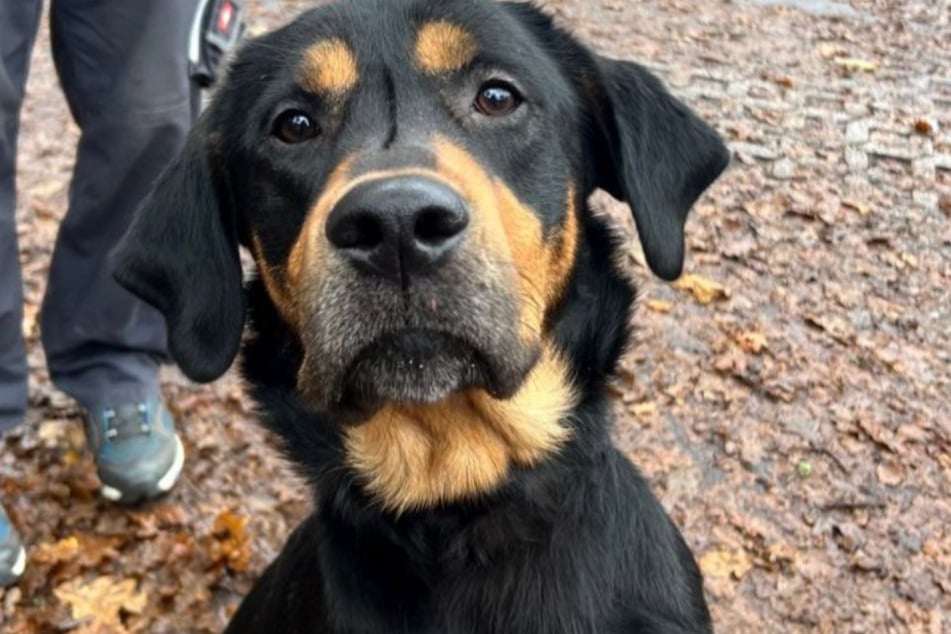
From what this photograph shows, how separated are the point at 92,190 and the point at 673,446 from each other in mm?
2472

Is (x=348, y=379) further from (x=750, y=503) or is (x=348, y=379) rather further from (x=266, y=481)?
(x=750, y=503)

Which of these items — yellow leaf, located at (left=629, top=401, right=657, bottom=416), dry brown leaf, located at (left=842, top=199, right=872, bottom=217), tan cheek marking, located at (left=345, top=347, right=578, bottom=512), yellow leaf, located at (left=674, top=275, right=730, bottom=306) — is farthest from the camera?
dry brown leaf, located at (left=842, top=199, right=872, bottom=217)

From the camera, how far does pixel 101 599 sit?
3770mm

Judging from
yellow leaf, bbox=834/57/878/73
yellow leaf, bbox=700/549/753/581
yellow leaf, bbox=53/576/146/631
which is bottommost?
yellow leaf, bbox=834/57/878/73

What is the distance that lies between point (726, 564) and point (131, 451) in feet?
7.08

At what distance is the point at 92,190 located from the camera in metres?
3.68

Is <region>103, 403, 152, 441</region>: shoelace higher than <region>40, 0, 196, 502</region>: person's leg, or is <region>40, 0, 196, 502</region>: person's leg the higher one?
<region>40, 0, 196, 502</region>: person's leg

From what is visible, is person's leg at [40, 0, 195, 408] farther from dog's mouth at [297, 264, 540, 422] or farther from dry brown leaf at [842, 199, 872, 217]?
dry brown leaf at [842, 199, 872, 217]

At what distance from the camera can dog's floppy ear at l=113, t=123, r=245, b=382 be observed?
9.20 feet

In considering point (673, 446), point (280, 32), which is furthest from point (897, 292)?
point (280, 32)

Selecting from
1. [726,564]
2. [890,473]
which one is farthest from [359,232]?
[890,473]

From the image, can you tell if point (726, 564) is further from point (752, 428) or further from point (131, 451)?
point (131, 451)

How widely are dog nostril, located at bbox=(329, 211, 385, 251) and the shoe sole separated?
2.13m

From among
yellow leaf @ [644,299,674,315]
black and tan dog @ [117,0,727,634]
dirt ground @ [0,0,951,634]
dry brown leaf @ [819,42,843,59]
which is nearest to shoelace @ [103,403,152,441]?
dirt ground @ [0,0,951,634]
